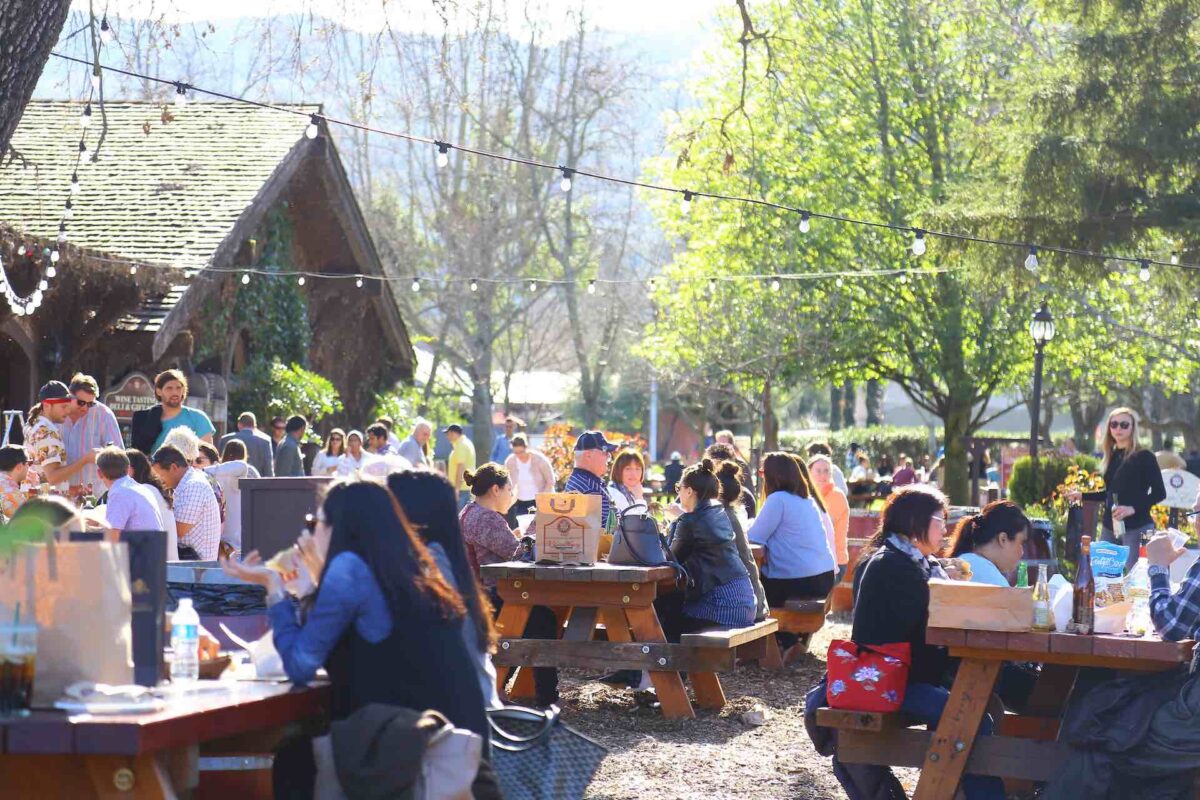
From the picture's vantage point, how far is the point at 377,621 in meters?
4.21

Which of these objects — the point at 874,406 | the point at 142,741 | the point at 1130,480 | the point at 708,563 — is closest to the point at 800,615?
the point at 708,563

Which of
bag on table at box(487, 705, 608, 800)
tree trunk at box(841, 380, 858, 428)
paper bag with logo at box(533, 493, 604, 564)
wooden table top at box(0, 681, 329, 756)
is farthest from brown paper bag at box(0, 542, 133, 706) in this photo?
tree trunk at box(841, 380, 858, 428)

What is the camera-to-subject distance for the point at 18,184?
1956 centimetres

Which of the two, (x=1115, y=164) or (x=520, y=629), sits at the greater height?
(x=1115, y=164)

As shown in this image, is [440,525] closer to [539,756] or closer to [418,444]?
[539,756]

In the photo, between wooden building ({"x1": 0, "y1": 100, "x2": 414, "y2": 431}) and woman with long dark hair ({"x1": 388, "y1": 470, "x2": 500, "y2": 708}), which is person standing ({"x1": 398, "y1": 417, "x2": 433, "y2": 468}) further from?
woman with long dark hair ({"x1": 388, "y1": 470, "x2": 500, "y2": 708})


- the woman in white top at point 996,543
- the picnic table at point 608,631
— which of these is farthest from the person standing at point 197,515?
the woman in white top at point 996,543

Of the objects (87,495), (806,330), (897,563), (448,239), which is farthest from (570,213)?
(897,563)

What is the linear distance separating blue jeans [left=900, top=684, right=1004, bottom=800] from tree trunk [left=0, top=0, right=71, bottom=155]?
4.06m

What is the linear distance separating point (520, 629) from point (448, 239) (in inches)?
1349

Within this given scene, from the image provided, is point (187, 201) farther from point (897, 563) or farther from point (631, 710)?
point (897, 563)

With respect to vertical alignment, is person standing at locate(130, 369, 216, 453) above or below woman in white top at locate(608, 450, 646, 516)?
above

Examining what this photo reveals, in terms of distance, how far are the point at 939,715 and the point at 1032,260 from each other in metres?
10.1

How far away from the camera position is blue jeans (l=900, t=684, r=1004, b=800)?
591 cm
